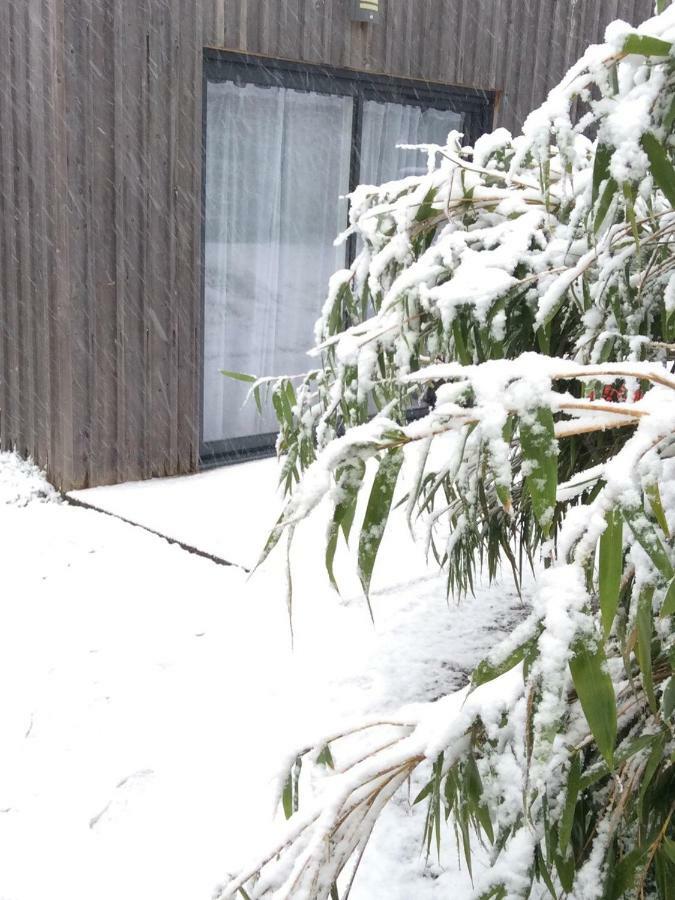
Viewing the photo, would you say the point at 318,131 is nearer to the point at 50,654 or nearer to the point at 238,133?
the point at 238,133

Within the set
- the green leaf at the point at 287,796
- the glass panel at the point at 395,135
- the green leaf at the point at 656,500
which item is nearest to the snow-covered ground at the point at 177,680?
the green leaf at the point at 287,796

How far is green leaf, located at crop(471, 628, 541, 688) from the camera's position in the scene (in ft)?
3.56

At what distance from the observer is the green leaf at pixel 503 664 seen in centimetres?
108

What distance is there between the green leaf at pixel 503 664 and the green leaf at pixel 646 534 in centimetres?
16

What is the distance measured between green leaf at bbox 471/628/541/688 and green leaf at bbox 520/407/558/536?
14cm

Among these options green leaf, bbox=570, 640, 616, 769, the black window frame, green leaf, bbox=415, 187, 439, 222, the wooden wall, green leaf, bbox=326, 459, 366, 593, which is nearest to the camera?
green leaf, bbox=570, 640, 616, 769

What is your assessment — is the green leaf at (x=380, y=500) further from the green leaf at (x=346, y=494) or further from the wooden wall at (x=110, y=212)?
the wooden wall at (x=110, y=212)

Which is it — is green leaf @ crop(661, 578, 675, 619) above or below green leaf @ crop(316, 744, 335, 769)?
above

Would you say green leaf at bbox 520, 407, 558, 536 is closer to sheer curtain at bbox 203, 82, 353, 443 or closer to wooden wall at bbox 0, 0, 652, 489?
wooden wall at bbox 0, 0, 652, 489

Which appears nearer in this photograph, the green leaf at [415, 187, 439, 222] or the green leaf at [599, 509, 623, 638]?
the green leaf at [599, 509, 623, 638]

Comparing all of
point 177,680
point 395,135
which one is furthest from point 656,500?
point 395,135

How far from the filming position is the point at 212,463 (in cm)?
483

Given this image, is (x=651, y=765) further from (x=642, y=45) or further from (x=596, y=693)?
(x=642, y=45)

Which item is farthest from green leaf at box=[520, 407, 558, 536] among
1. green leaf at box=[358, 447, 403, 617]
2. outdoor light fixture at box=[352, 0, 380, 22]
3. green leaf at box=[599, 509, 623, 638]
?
outdoor light fixture at box=[352, 0, 380, 22]
